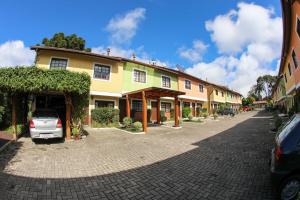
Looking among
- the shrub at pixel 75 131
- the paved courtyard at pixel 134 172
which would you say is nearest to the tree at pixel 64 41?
the shrub at pixel 75 131

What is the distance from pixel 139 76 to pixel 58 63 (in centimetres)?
802

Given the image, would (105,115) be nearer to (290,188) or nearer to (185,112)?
(185,112)

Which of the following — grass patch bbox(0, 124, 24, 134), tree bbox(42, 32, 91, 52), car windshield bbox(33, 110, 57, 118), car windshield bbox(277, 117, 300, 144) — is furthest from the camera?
tree bbox(42, 32, 91, 52)

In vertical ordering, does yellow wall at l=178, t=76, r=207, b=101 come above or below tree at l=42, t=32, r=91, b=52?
below

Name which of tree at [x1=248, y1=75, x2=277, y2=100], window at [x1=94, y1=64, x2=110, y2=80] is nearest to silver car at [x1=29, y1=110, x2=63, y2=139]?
window at [x1=94, y1=64, x2=110, y2=80]

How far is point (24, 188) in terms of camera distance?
4.53m

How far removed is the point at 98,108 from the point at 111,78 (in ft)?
10.6

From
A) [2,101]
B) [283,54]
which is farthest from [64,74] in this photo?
[283,54]

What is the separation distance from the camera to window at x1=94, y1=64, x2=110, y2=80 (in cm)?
1694

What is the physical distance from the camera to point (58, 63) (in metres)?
15.4

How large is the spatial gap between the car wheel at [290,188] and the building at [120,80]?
10431 millimetres

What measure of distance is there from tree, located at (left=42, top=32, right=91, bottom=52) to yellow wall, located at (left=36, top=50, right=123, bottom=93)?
18.4 meters

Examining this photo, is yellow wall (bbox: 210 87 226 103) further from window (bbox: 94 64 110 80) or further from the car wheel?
the car wheel

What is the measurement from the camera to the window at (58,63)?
49.8 ft
